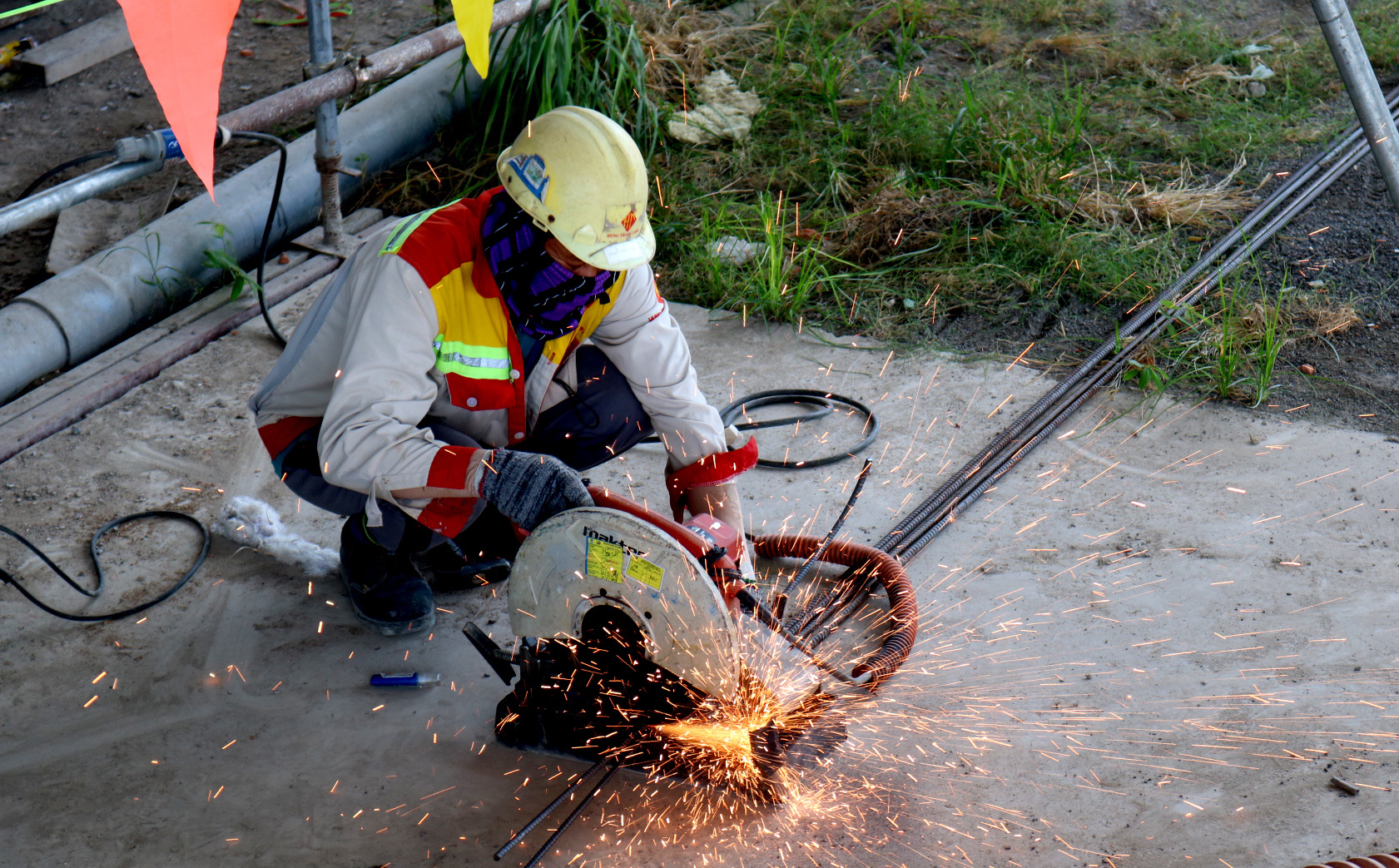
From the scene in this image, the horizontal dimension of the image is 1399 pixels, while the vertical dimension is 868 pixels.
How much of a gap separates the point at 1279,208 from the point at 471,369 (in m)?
4.29

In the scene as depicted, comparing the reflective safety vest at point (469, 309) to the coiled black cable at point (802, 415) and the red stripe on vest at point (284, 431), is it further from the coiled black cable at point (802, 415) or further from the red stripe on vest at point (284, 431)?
the coiled black cable at point (802, 415)

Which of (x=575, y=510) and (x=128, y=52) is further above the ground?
(x=575, y=510)

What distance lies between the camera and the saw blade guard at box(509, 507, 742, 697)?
2186mm

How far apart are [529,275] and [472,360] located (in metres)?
0.27

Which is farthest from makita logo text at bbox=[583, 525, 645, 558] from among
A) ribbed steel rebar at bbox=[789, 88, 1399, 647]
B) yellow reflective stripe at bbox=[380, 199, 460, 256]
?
ribbed steel rebar at bbox=[789, 88, 1399, 647]

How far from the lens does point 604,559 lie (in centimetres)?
225

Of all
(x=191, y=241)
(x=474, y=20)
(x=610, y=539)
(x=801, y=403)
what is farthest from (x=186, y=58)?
(x=191, y=241)

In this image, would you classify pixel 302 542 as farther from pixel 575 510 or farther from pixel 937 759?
pixel 937 759

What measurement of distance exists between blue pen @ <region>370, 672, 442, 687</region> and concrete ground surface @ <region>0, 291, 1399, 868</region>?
0.09 ft

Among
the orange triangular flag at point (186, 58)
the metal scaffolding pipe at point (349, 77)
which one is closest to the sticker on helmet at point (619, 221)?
the orange triangular flag at point (186, 58)

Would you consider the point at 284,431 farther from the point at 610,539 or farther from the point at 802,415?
the point at 802,415

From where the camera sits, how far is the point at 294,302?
471 cm

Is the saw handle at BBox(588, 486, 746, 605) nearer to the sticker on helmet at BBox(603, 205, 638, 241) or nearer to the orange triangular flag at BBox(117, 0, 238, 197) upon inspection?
the sticker on helmet at BBox(603, 205, 638, 241)

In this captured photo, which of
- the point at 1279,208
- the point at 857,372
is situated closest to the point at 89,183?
the point at 857,372
